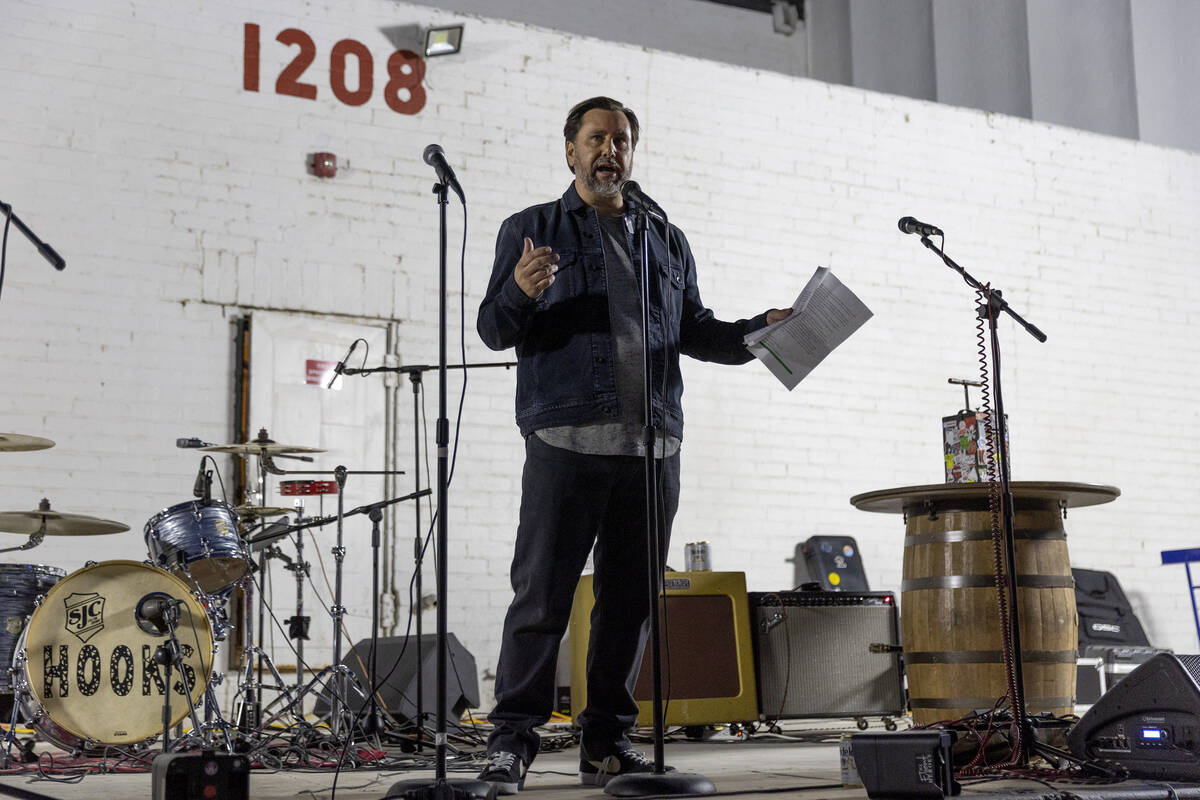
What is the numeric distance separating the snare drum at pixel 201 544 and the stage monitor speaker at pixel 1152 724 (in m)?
2.73

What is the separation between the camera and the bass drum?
12.8 feet

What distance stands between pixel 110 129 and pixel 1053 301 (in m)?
5.45

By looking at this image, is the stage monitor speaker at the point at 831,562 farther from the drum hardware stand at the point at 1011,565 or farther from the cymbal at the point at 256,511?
the drum hardware stand at the point at 1011,565

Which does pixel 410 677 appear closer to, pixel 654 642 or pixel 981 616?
pixel 981 616

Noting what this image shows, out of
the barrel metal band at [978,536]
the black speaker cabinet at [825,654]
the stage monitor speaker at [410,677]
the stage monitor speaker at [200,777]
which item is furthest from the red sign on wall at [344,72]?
the stage monitor speaker at [200,777]

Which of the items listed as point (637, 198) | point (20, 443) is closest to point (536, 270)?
point (637, 198)

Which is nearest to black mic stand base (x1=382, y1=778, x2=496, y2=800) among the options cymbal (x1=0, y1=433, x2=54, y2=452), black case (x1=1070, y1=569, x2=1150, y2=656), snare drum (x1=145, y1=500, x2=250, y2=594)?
snare drum (x1=145, y1=500, x2=250, y2=594)

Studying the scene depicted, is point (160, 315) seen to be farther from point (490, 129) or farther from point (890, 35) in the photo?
point (890, 35)

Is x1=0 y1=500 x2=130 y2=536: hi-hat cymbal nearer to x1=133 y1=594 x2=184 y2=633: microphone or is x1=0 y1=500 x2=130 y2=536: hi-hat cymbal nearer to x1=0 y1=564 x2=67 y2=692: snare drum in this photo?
x1=0 y1=564 x2=67 y2=692: snare drum

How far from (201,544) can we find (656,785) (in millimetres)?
2250

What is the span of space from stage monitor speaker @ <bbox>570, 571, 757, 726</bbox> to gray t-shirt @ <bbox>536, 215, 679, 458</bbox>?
1.97 meters

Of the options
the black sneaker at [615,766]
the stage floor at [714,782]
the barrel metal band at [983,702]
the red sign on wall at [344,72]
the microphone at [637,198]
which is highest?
the red sign on wall at [344,72]

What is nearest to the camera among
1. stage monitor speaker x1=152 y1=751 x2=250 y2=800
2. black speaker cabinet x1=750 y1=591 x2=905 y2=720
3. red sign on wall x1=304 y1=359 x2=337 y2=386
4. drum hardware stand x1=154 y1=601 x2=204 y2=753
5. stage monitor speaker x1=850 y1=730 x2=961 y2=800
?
stage monitor speaker x1=152 y1=751 x2=250 y2=800

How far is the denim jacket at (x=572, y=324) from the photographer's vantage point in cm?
287
